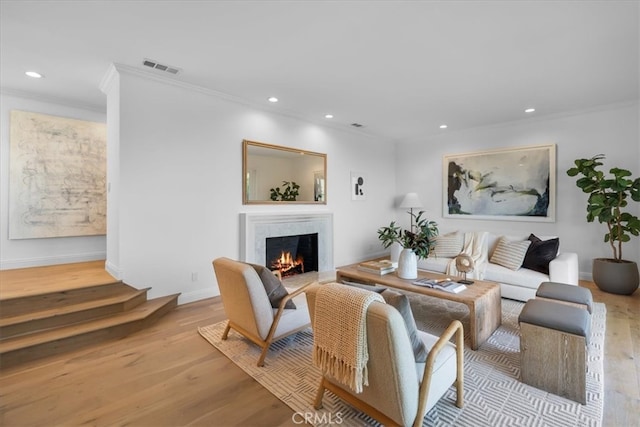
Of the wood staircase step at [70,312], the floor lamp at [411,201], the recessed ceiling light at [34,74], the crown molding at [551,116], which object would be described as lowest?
the wood staircase step at [70,312]

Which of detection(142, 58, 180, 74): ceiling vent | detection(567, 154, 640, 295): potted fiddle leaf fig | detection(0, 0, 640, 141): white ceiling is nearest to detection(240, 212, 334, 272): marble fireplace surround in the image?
detection(0, 0, 640, 141): white ceiling

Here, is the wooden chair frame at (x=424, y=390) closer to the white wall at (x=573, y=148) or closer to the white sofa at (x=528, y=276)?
the white sofa at (x=528, y=276)

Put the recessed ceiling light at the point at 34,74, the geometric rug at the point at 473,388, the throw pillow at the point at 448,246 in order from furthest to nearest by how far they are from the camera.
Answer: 1. the throw pillow at the point at 448,246
2. the recessed ceiling light at the point at 34,74
3. the geometric rug at the point at 473,388

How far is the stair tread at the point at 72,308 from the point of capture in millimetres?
2607

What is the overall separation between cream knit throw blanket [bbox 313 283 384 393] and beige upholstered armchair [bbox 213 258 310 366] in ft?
2.63

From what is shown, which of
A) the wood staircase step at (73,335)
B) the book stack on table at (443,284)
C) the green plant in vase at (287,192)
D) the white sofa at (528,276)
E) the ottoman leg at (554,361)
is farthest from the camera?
the green plant in vase at (287,192)

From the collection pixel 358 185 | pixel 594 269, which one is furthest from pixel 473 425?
pixel 358 185

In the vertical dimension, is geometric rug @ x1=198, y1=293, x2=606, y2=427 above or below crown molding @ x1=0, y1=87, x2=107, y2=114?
below

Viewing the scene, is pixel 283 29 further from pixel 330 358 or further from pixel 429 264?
pixel 429 264

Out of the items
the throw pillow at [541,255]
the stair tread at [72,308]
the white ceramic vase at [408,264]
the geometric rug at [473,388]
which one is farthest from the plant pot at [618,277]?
the stair tread at [72,308]

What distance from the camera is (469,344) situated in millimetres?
2635

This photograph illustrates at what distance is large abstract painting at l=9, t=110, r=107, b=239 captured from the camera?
3.94 m

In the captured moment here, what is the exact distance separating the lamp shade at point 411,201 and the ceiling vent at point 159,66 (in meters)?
4.75

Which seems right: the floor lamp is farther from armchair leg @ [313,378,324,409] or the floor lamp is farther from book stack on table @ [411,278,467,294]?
armchair leg @ [313,378,324,409]
